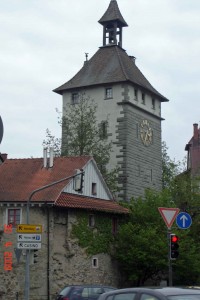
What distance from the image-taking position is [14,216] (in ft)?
142

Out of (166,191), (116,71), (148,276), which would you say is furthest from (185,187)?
(116,71)

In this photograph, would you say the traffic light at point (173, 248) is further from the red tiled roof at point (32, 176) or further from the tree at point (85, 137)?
the tree at point (85, 137)

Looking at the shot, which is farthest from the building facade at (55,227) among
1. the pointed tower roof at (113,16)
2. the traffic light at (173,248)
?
the pointed tower roof at (113,16)

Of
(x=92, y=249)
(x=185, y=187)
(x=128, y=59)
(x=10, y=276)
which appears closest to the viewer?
(x=10, y=276)

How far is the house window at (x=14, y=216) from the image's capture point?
1697 inches

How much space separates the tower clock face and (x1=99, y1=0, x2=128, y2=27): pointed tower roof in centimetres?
1091

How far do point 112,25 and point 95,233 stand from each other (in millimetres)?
27668

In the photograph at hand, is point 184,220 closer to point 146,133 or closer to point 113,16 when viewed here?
point 146,133

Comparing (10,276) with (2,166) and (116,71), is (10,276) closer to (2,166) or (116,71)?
(2,166)

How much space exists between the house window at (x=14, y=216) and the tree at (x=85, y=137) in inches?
609


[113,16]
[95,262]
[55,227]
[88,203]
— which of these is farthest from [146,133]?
[55,227]

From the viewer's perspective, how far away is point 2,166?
158ft

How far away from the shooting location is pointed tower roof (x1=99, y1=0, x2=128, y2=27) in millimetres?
66625

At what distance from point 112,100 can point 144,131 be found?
4.44 metres
